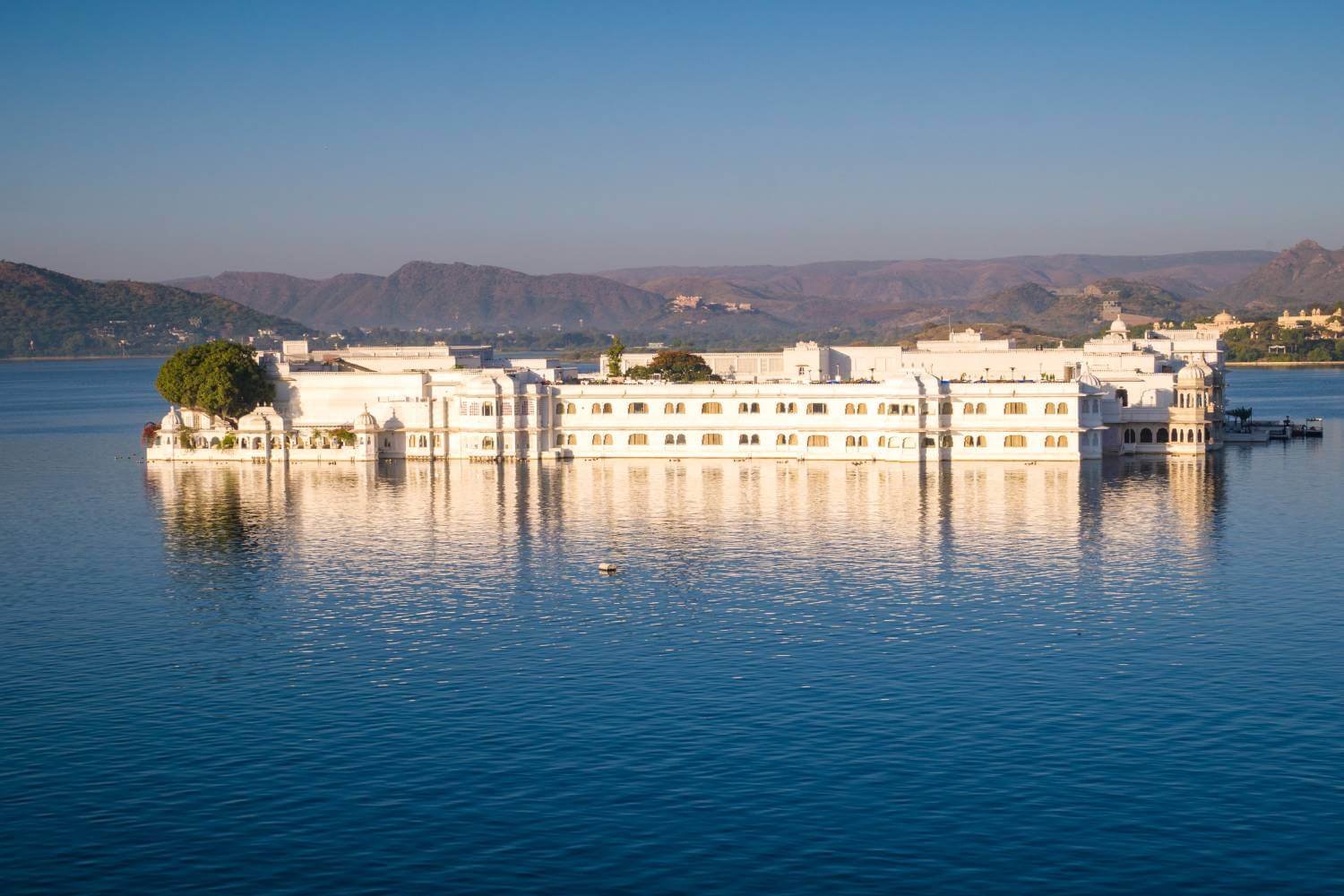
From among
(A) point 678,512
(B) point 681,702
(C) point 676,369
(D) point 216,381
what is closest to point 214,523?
(A) point 678,512

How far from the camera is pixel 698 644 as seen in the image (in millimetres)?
46406

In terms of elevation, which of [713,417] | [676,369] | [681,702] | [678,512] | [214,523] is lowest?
[681,702]

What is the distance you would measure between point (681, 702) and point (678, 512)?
37690mm

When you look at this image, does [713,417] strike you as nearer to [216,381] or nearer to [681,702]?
[216,381]

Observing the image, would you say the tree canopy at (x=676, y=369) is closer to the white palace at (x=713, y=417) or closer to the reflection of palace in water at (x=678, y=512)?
the white palace at (x=713, y=417)

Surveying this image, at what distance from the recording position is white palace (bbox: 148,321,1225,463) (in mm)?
100188

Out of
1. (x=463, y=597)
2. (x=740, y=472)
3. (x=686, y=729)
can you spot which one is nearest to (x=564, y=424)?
(x=740, y=472)

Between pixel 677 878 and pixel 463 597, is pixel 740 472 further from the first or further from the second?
pixel 677 878

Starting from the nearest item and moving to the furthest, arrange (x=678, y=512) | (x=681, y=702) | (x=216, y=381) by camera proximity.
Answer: (x=681, y=702) → (x=678, y=512) → (x=216, y=381)

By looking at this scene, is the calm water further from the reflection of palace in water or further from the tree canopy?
the tree canopy

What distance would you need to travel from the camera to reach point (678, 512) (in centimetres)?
7725

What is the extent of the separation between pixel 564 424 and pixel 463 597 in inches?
2123

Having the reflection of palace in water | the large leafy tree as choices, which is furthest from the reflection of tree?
the large leafy tree

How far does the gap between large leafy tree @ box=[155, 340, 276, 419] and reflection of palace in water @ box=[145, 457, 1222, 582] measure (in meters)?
7.54
